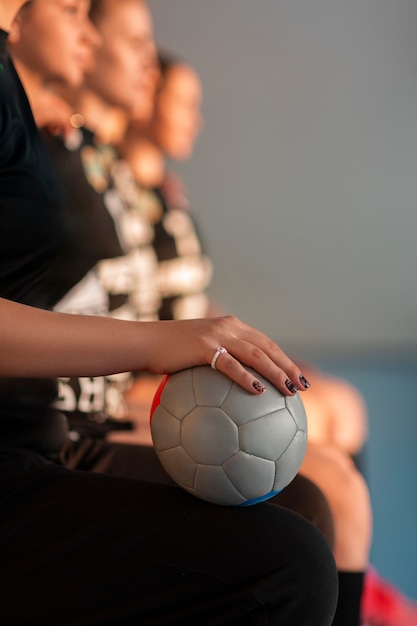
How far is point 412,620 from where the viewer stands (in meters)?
1.72

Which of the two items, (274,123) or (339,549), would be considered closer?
(339,549)

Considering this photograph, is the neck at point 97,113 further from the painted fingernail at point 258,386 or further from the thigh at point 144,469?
the painted fingernail at point 258,386

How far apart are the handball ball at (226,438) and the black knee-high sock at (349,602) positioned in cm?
36

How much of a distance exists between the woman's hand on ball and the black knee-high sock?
0.44 meters

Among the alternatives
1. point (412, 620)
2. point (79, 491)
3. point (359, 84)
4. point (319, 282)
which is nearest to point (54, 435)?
point (79, 491)

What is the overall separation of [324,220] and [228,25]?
3.39ft

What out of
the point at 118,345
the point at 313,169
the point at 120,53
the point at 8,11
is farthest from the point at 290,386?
the point at 313,169

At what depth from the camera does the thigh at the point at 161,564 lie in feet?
2.68

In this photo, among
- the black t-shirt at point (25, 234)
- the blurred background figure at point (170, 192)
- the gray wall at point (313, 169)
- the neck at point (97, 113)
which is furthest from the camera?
the gray wall at point (313, 169)

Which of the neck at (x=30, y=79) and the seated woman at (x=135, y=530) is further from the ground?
the neck at (x=30, y=79)

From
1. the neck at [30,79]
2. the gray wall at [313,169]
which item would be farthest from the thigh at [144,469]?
the gray wall at [313,169]

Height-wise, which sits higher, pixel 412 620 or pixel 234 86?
pixel 234 86

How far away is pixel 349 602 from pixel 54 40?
133 centimetres

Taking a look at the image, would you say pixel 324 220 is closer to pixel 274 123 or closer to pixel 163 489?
pixel 274 123
